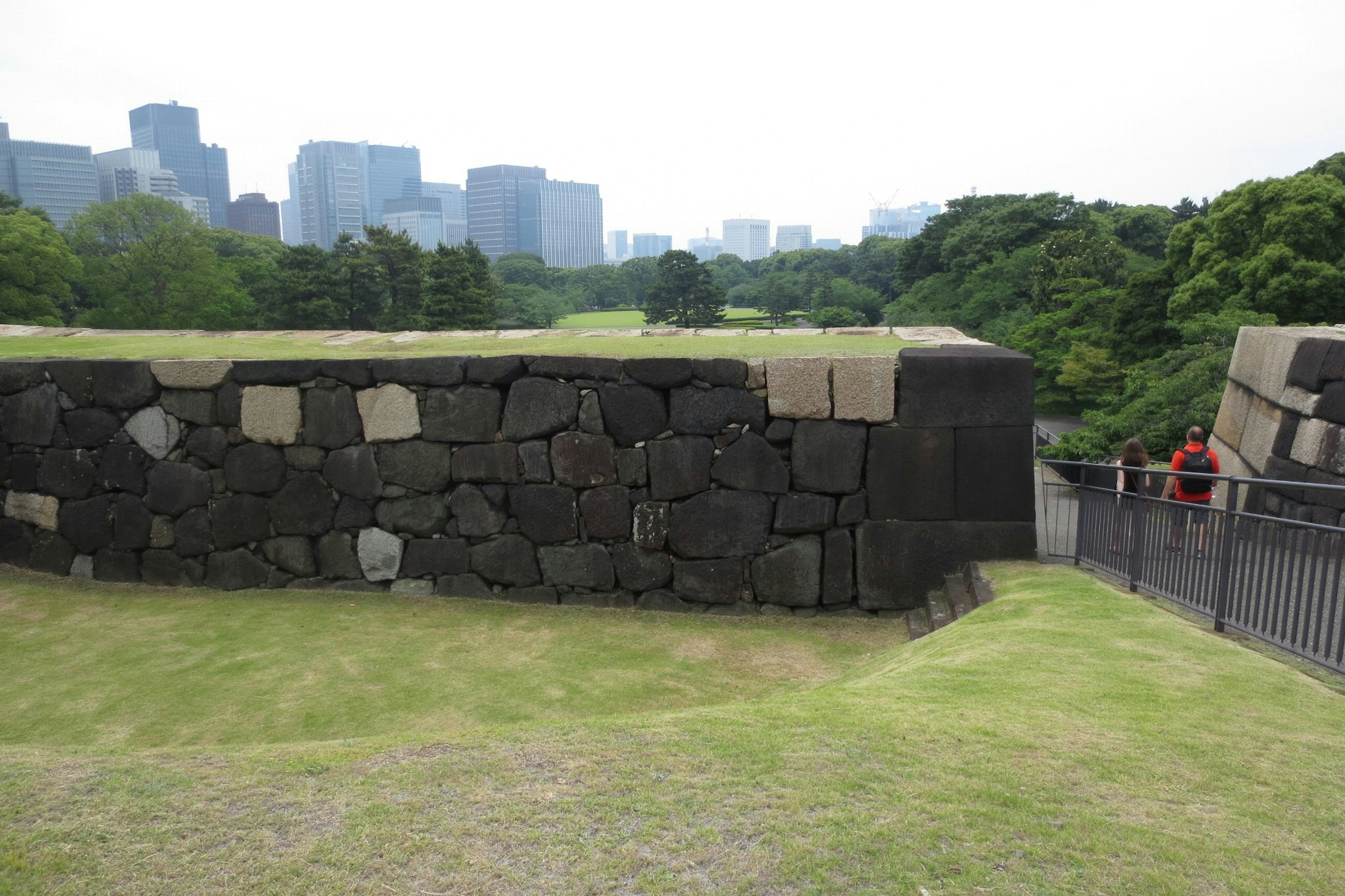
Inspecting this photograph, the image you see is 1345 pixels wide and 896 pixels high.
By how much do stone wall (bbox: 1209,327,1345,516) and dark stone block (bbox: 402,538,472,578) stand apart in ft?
22.6

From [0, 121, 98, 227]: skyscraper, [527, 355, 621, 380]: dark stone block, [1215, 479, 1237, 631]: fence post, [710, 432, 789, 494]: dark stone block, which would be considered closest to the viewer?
[1215, 479, 1237, 631]: fence post

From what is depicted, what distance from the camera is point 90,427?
29.0ft

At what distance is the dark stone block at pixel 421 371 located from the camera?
821 centimetres

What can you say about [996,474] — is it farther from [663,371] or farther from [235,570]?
[235,570]

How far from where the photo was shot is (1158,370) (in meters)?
16.3

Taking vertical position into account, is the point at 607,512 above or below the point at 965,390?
below

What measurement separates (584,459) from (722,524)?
1.39 m

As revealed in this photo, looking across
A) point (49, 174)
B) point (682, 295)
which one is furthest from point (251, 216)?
point (682, 295)

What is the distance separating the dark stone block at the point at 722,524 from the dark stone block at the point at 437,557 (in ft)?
6.65

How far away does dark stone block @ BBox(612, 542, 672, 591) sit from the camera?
8.10 m

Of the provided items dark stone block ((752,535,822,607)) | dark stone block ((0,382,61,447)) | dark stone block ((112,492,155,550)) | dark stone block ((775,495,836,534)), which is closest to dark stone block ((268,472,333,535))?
dark stone block ((112,492,155,550))

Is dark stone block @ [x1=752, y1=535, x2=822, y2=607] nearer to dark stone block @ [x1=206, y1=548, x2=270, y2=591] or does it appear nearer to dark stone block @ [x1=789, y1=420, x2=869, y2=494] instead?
dark stone block @ [x1=789, y1=420, x2=869, y2=494]

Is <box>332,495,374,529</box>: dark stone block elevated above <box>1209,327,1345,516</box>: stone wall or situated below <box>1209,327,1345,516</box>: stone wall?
below

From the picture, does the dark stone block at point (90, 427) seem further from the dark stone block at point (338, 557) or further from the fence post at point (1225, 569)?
the fence post at point (1225, 569)
